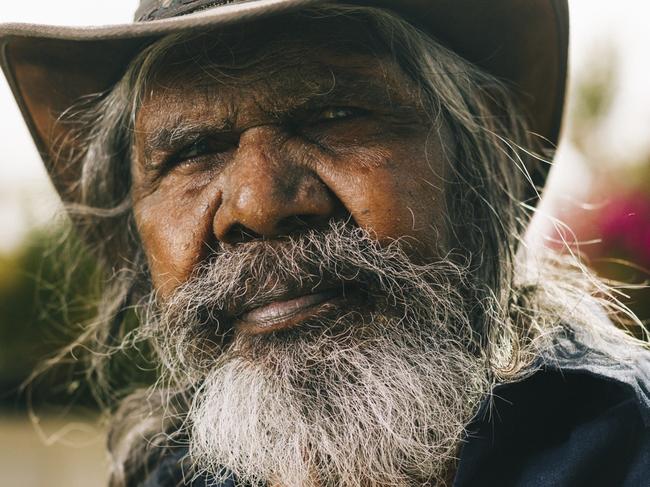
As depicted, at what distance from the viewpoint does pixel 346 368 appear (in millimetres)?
1744

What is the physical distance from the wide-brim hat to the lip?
28.6 inches

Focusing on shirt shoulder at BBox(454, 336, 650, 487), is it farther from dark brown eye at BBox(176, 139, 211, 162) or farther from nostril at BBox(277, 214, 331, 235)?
dark brown eye at BBox(176, 139, 211, 162)

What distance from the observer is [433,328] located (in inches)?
72.8

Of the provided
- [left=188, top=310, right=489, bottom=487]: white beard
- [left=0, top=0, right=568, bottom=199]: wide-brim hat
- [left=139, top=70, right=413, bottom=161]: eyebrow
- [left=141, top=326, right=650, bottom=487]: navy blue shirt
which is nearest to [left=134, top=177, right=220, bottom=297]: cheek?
[left=139, top=70, right=413, bottom=161]: eyebrow

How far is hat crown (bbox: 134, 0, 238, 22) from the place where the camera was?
1772mm

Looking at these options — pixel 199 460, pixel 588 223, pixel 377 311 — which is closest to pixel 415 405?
pixel 377 311

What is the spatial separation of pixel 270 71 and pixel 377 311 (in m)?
0.72

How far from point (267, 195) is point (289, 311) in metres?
0.31

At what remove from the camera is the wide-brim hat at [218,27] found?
1719 mm

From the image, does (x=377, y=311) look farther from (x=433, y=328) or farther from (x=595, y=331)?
(x=595, y=331)

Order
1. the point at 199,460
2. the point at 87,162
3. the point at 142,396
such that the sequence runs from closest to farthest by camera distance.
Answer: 1. the point at 199,460
2. the point at 87,162
3. the point at 142,396

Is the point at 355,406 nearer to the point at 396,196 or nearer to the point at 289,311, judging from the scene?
the point at 289,311

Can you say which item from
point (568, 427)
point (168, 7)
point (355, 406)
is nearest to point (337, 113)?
point (168, 7)

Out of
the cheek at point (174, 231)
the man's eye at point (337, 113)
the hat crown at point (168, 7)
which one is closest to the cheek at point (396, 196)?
the man's eye at point (337, 113)
